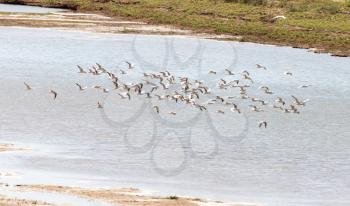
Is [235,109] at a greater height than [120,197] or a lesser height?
greater

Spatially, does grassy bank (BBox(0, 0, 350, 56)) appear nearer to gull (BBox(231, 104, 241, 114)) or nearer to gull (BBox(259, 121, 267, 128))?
gull (BBox(231, 104, 241, 114))

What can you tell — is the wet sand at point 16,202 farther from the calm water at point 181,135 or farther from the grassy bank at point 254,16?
the grassy bank at point 254,16

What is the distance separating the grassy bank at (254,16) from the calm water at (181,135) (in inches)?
242

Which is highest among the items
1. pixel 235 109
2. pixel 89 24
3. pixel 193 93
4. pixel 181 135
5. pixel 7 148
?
pixel 89 24

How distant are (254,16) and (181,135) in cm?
4037

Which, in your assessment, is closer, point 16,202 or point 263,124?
point 16,202

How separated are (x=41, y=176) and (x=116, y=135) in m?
8.24

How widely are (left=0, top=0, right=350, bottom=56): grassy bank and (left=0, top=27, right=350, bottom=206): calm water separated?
20.2 ft

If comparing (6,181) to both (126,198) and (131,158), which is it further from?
(131,158)

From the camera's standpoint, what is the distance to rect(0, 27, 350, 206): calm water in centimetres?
3206

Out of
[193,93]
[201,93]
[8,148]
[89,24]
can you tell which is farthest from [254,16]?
[8,148]

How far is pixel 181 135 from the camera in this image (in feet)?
131

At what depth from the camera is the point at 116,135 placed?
1556 inches

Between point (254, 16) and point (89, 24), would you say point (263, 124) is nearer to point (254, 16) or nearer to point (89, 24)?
point (89, 24)
